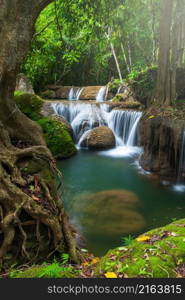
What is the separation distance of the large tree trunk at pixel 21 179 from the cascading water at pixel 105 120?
9.65m

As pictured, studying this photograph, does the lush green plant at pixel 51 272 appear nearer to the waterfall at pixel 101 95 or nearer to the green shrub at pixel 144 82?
the green shrub at pixel 144 82

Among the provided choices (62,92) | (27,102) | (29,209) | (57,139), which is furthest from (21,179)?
(62,92)

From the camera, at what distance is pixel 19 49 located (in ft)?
13.6

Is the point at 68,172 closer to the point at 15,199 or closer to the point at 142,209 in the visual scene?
the point at 142,209

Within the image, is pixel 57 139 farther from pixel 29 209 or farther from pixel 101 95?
pixel 101 95

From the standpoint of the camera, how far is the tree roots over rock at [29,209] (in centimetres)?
361

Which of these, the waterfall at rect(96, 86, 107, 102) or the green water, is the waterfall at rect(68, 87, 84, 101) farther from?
the green water

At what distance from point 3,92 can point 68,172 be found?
22.0 ft

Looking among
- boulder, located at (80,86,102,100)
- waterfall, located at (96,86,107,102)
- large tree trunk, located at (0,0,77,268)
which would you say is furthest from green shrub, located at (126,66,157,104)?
large tree trunk, located at (0,0,77,268)

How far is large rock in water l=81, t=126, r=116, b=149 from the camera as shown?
47.1 ft

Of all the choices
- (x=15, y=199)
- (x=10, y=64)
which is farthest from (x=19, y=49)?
(x=15, y=199)

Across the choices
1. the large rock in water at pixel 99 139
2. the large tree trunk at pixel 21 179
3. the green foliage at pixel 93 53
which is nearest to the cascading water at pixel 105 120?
the large rock in water at pixel 99 139

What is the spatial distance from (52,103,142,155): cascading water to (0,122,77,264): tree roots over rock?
31.8ft

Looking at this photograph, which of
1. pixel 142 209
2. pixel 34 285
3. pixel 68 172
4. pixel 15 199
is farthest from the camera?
pixel 68 172
